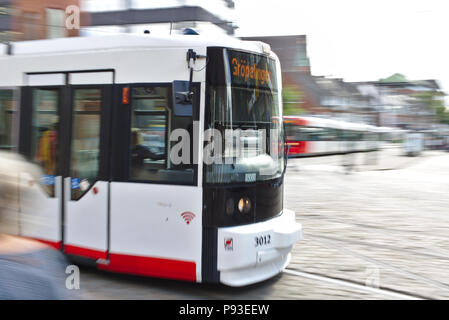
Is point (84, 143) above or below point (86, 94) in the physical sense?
below

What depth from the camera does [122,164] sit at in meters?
5.38

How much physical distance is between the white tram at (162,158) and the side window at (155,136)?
11mm

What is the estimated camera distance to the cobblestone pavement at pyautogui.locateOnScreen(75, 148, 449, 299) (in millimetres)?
5332

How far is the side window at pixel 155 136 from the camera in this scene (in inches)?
203

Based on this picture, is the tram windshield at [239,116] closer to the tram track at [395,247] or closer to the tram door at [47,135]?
the tram door at [47,135]

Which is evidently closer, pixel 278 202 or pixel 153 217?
pixel 153 217

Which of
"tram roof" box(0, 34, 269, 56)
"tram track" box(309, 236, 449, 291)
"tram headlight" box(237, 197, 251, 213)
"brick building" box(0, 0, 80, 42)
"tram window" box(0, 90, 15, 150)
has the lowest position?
"tram track" box(309, 236, 449, 291)

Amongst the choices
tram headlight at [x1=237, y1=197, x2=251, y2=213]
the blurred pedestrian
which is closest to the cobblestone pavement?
tram headlight at [x1=237, y1=197, x2=251, y2=213]

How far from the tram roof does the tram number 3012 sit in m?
1.99

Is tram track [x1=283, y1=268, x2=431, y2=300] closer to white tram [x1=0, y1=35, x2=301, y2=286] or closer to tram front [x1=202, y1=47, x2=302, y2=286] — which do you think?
white tram [x1=0, y1=35, x2=301, y2=286]

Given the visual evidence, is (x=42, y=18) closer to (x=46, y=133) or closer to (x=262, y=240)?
(x=46, y=133)

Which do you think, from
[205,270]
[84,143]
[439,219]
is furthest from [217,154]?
[439,219]
